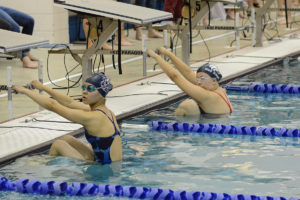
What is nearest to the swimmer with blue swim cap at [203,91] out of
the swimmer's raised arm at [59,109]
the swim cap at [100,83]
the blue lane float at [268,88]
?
the blue lane float at [268,88]

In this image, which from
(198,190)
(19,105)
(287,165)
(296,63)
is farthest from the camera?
(296,63)

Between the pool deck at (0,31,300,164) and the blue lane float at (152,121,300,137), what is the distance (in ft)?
1.81

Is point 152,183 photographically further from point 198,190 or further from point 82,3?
point 82,3

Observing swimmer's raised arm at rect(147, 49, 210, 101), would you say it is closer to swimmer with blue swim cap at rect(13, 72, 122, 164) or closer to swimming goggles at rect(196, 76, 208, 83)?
swimming goggles at rect(196, 76, 208, 83)

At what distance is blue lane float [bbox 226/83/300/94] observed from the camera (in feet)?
29.9

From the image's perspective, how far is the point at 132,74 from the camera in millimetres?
10469

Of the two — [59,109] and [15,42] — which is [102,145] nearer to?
[59,109]

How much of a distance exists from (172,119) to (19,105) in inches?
70.4

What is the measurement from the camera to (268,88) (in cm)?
923

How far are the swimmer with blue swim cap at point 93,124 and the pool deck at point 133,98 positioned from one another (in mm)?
385

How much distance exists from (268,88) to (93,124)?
12.7 ft

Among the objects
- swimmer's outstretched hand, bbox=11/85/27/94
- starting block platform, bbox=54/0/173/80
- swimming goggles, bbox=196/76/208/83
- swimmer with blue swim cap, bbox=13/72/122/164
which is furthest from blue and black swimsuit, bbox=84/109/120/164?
starting block platform, bbox=54/0/173/80

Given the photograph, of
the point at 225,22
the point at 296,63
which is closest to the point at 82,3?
the point at 296,63

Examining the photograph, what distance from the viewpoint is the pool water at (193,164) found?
5566 millimetres
